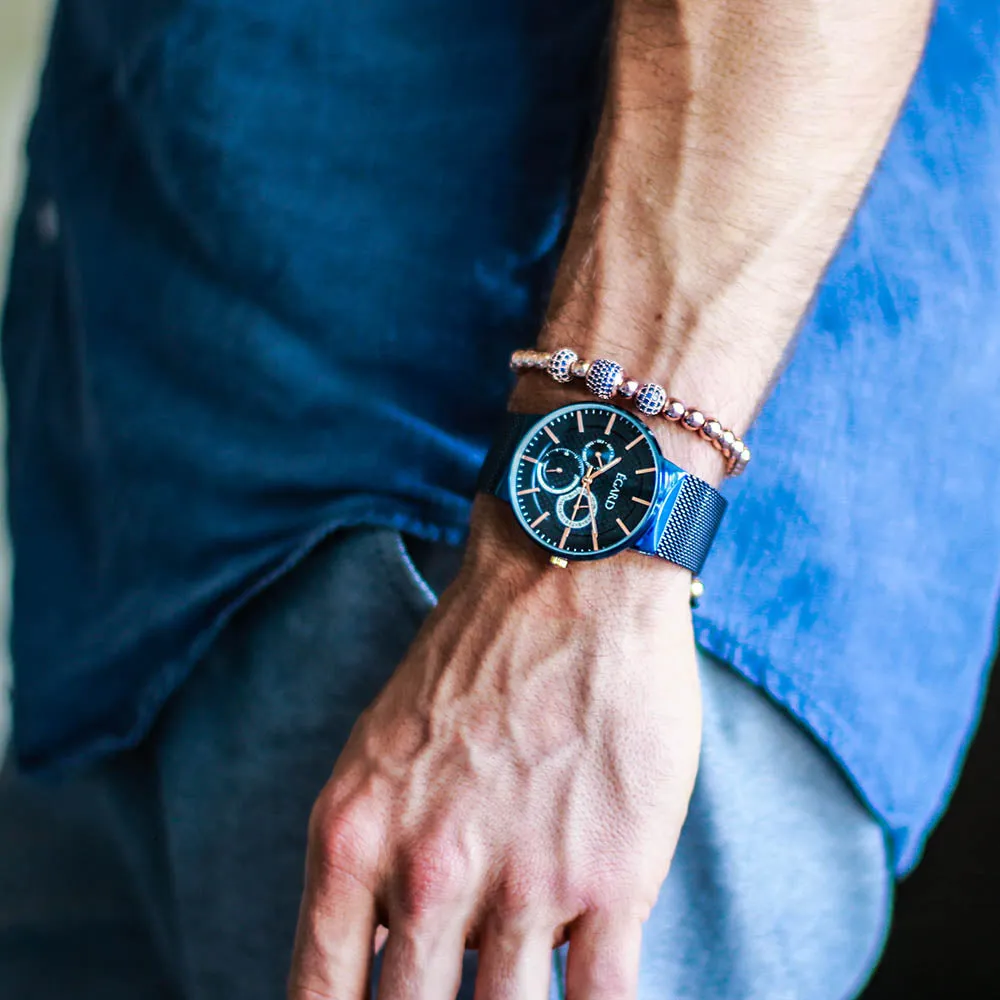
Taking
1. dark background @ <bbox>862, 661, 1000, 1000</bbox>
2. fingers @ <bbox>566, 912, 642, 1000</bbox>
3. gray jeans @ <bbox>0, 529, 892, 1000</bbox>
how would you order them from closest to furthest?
fingers @ <bbox>566, 912, 642, 1000</bbox> < gray jeans @ <bbox>0, 529, 892, 1000</bbox> < dark background @ <bbox>862, 661, 1000, 1000</bbox>

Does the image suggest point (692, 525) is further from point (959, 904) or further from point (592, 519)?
point (959, 904)

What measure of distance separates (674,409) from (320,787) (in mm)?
349

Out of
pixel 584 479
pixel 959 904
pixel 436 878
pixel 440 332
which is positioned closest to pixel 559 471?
pixel 584 479

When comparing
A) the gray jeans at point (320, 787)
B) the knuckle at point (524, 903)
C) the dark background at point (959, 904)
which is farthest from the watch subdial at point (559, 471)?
the dark background at point (959, 904)

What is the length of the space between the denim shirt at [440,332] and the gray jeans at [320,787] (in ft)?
0.09

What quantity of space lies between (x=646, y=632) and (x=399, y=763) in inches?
6.3

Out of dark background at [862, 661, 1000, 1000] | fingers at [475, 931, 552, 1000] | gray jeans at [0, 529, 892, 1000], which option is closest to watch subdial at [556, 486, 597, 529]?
gray jeans at [0, 529, 892, 1000]

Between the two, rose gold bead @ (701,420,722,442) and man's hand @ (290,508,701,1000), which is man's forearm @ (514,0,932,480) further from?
man's hand @ (290,508,701,1000)

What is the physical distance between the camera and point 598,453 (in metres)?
0.62

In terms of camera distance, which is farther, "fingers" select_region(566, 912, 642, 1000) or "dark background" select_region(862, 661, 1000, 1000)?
"dark background" select_region(862, 661, 1000, 1000)

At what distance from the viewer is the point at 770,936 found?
69cm

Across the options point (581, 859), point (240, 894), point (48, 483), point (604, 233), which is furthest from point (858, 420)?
point (48, 483)

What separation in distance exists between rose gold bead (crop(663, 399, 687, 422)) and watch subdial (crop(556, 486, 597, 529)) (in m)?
0.07

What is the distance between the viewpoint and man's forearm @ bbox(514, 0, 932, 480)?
594mm
